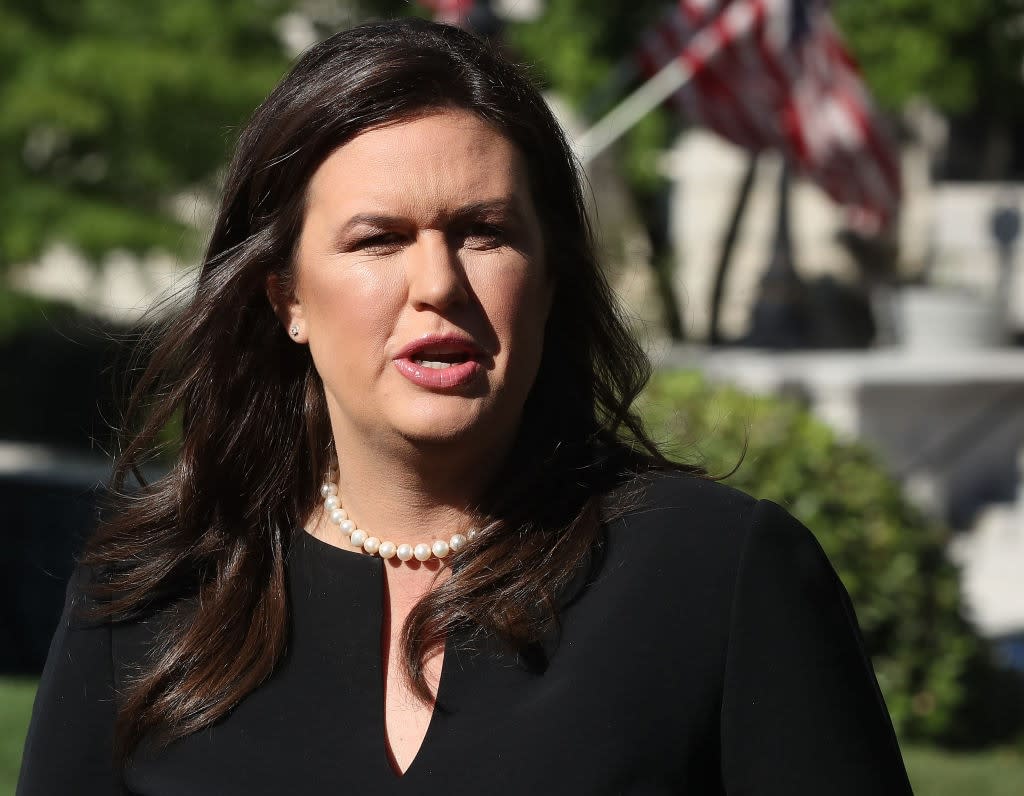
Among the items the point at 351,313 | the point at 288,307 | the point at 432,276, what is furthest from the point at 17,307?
the point at 432,276

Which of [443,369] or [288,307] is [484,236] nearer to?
[443,369]

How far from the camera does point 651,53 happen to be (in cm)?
1053

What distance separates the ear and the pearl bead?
39cm

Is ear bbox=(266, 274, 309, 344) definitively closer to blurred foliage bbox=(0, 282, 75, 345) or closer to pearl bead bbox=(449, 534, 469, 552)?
pearl bead bbox=(449, 534, 469, 552)

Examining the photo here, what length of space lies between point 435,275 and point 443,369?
132 mm

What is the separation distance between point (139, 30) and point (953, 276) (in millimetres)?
9013

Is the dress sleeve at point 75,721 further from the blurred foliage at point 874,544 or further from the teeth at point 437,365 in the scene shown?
the blurred foliage at point 874,544

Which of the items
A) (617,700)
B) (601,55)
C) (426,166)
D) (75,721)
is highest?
(601,55)

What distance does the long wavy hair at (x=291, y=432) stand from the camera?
7.21 feet

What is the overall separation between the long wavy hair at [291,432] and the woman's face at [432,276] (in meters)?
0.06

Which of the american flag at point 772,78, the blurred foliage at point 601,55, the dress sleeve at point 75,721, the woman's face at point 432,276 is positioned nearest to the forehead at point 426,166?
the woman's face at point 432,276

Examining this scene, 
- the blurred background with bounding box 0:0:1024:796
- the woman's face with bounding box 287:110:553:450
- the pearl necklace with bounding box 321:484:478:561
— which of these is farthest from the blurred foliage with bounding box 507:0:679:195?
the woman's face with bounding box 287:110:553:450

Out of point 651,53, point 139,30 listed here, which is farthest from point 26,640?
point 651,53

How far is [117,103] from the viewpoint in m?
10.3
